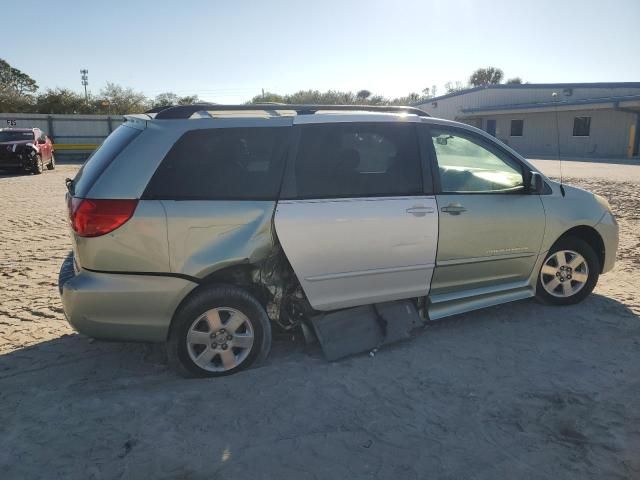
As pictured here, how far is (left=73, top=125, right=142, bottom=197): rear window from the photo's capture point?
11.0 feet

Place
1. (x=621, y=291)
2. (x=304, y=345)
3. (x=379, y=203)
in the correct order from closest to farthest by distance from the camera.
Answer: (x=379, y=203)
(x=304, y=345)
(x=621, y=291)

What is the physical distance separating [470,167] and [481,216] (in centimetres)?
63

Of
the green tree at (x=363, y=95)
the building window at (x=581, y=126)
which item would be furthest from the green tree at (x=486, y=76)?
the building window at (x=581, y=126)

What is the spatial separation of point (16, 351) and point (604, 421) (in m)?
4.30

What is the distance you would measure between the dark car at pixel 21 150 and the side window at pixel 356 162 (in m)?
17.8

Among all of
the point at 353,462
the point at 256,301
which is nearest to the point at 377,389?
the point at 353,462

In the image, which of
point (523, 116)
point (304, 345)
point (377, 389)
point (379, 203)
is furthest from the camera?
point (523, 116)

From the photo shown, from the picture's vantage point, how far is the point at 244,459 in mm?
2688

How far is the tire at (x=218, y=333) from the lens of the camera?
3447 mm

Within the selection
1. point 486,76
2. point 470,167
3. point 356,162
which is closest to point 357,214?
point 356,162

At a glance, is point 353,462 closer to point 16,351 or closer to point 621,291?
point 16,351

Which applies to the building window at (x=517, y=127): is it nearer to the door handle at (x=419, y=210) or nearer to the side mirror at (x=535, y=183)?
the side mirror at (x=535, y=183)

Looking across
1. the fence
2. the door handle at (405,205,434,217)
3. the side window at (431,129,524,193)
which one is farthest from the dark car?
the door handle at (405,205,434,217)

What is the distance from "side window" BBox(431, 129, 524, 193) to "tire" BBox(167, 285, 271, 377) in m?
1.90
